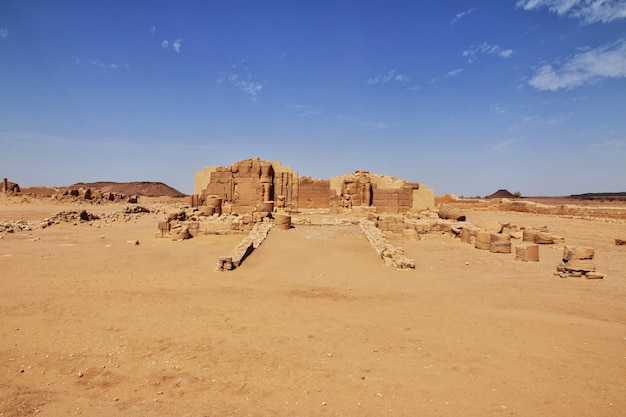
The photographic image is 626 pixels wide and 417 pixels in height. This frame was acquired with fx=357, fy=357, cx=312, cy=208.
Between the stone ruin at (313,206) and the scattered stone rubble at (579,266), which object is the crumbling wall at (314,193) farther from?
the scattered stone rubble at (579,266)

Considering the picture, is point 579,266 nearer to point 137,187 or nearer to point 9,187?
point 9,187

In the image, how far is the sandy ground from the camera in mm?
3652

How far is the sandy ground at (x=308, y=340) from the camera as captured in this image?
365 centimetres

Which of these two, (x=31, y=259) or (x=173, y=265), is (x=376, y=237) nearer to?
(x=173, y=265)

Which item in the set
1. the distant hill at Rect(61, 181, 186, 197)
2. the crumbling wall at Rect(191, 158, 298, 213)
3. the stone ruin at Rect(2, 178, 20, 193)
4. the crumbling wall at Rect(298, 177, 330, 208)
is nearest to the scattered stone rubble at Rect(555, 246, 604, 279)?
the crumbling wall at Rect(191, 158, 298, 213)

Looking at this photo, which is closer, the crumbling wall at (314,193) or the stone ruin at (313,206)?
the stone ruin at (313,206)

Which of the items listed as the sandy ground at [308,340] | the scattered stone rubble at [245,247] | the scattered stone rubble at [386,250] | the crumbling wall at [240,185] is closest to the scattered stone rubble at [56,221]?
the crumbling wall at [240,185]

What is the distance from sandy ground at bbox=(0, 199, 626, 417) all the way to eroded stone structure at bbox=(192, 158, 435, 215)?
970 cm

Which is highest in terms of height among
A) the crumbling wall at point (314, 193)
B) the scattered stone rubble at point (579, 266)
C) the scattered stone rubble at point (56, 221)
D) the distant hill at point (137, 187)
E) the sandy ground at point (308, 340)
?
the distant hill at point (137, 187)

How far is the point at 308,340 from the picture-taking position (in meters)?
5.14

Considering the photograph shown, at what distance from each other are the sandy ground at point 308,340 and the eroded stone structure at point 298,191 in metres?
9.70

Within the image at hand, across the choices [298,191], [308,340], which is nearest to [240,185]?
[298,191]

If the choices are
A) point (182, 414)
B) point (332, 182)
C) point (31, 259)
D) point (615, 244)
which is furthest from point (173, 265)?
point (615, 244)

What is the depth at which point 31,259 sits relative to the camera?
33.6ft
